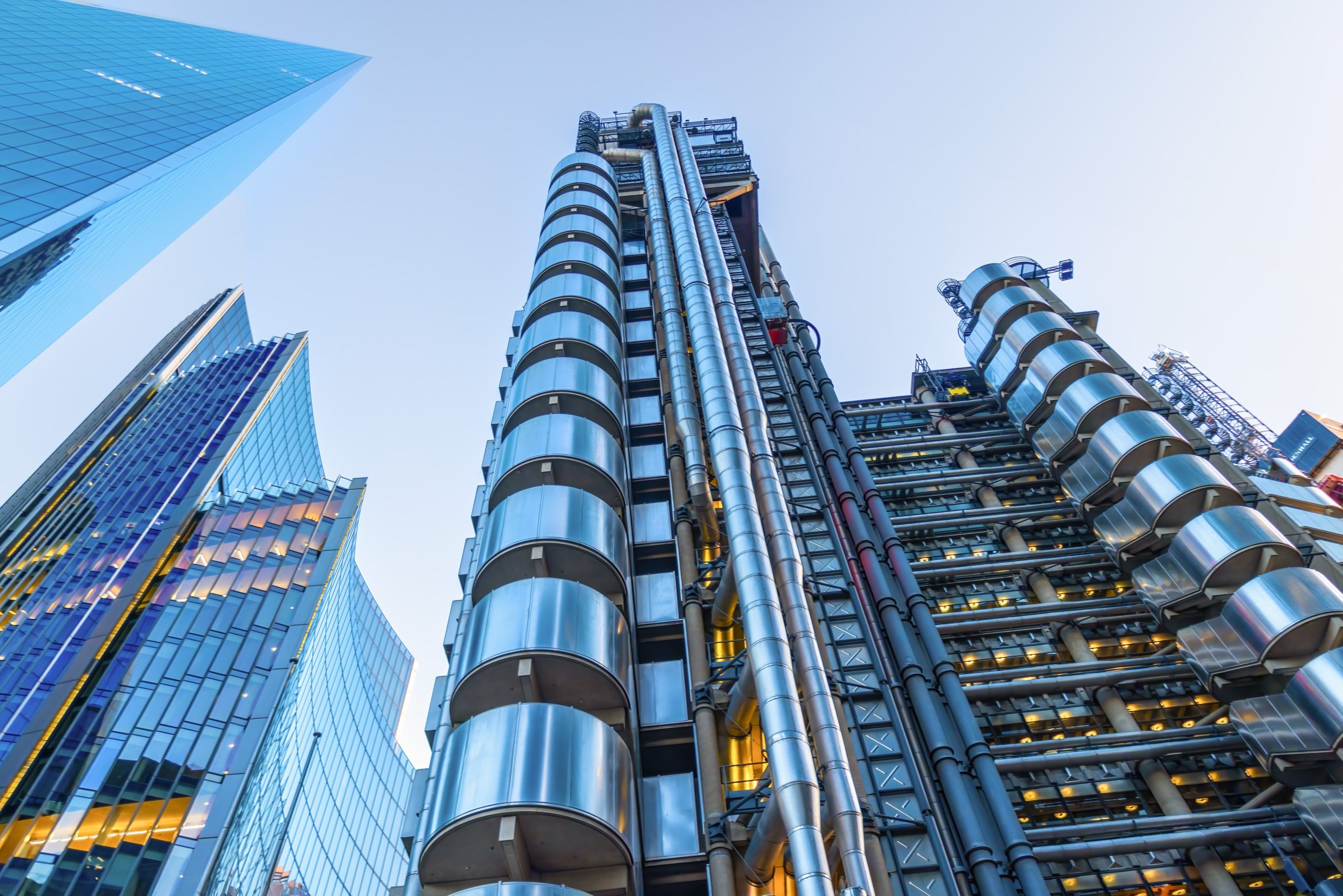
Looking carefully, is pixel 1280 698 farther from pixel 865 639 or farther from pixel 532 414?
pixel 532 414

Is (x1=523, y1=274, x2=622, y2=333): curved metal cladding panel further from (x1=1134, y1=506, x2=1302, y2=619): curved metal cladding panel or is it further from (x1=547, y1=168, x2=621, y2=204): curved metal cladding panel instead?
(x1=1134, y1=506, x2=1302, y2=619): curved metal cladding panel

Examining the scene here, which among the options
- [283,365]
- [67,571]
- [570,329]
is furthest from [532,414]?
[283,365]

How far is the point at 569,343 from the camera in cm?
3647

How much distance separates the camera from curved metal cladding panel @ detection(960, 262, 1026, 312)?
5519cm

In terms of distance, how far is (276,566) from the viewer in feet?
255

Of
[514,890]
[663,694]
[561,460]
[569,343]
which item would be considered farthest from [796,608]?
[569,343]

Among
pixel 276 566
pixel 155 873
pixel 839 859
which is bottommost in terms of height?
pixel 839 859

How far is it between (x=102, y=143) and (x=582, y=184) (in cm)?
4668

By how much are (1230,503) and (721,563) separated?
23397mm

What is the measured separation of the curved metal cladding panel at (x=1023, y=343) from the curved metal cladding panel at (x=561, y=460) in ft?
93.0

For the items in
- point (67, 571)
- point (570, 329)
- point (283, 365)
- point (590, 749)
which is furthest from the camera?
point (283, 365)

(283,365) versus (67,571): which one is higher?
(283,365)

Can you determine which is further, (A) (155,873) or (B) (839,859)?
(A) (155,873)

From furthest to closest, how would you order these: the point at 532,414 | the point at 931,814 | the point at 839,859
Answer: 1. the point at 532,414
2. the point at 931,814
3. the point at 839,859
